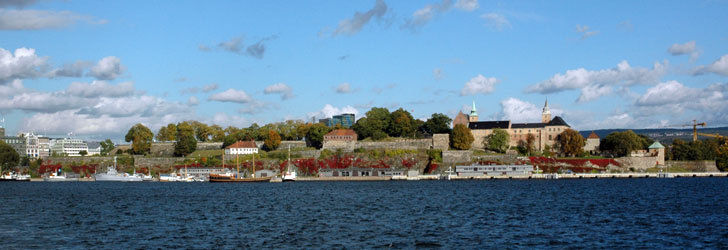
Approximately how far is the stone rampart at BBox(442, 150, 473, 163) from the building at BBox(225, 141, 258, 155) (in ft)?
99.8

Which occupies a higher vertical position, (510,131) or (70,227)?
(510,131)

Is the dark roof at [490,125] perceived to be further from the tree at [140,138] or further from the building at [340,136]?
the tree at [140,138]

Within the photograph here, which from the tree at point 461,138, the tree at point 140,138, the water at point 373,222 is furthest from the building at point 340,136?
the water at point 373,222

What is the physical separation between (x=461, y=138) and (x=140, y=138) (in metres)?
56.5

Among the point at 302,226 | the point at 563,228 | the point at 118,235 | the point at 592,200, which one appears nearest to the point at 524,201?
the point at 592,200

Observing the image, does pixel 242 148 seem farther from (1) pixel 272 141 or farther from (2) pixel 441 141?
(2) pixel 441 141

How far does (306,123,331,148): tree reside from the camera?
376 ft

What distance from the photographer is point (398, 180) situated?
94500 mm

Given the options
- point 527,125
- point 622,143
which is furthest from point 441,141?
point 622,143

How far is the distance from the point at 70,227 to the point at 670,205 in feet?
122

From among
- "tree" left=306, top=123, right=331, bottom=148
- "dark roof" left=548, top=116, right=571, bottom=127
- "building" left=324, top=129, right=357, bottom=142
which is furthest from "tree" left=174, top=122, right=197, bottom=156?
"dark roof" left=548, top=116, right=571, bottom=127

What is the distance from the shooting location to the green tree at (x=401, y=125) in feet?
378

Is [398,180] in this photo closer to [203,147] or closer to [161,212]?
[203,147]

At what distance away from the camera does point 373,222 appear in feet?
121
